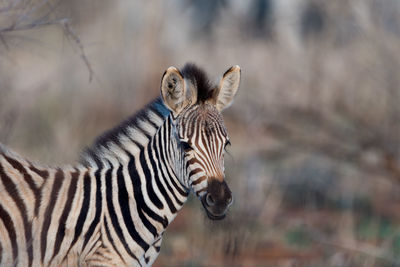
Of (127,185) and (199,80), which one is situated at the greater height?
(199,80)

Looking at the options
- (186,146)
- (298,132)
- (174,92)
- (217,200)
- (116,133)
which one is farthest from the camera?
(298,132)

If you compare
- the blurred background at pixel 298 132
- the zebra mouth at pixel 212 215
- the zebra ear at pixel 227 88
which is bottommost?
the zebra mouth at pixel 212 215

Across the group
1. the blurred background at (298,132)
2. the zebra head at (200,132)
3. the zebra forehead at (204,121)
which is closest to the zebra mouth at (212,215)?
the zebra head at (200,132)

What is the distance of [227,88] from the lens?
16.8 feet

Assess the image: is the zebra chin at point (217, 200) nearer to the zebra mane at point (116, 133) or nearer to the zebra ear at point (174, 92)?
the zebra ear at point (174, 92)

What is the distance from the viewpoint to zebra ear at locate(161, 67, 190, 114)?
4.82 m

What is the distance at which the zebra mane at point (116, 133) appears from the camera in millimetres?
5023

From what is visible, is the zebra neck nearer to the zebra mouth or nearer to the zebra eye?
the zebra eye

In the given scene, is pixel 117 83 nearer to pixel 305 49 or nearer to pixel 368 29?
pixel 305 49

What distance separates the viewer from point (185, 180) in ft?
15.6

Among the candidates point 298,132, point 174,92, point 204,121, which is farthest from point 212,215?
point 298,132

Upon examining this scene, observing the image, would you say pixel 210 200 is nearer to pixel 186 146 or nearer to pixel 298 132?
pixel 186 146

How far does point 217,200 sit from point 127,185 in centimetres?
84

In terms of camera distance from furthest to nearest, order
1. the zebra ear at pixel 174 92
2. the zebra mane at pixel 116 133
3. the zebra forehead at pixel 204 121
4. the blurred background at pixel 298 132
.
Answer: the blurred background at pixel 298 132 → the zebra mane at pixel 116 133 → the zebra ear at pixel 174 92 → the zebra forehead at pixel 204 121
